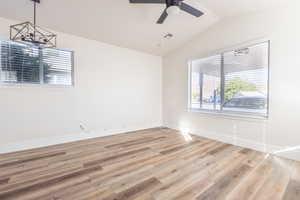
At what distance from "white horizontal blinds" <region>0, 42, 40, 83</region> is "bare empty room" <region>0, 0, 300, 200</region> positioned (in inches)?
0.6

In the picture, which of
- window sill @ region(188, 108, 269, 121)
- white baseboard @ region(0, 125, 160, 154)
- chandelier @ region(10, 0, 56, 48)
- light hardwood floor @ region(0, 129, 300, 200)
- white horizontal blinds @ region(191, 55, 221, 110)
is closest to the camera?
light hardwood floor @ region(0, 129, 300, 200)

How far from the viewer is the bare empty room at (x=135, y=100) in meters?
1.84

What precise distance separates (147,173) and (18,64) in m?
3.26

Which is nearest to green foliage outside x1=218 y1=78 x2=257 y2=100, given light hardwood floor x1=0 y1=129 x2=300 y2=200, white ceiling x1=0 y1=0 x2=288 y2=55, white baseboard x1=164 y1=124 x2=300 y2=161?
white baseboard x1=164 y1=124 x2=300 y2=161

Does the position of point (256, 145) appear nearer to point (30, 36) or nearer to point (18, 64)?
point (30, 36)

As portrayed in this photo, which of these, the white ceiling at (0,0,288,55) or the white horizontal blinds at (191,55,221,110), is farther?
the white horizontal blinds at (191,55,221,110)

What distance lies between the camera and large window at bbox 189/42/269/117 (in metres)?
2.90

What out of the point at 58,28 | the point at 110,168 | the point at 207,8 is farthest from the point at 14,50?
the point at 207,8

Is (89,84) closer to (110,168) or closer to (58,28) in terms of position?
(58,28)

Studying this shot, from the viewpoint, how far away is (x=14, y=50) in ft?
9.32

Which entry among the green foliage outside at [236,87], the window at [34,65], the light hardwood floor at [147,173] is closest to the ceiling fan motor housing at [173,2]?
the green foliage outside at [236,87]

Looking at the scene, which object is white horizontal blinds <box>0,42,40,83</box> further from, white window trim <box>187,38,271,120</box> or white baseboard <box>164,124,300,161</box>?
white baseboard <box>164,124,300,161</box>

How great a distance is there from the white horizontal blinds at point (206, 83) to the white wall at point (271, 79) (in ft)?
0.93

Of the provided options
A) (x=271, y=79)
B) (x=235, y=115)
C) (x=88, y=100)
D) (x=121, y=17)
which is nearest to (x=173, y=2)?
(x=121, y=17)
